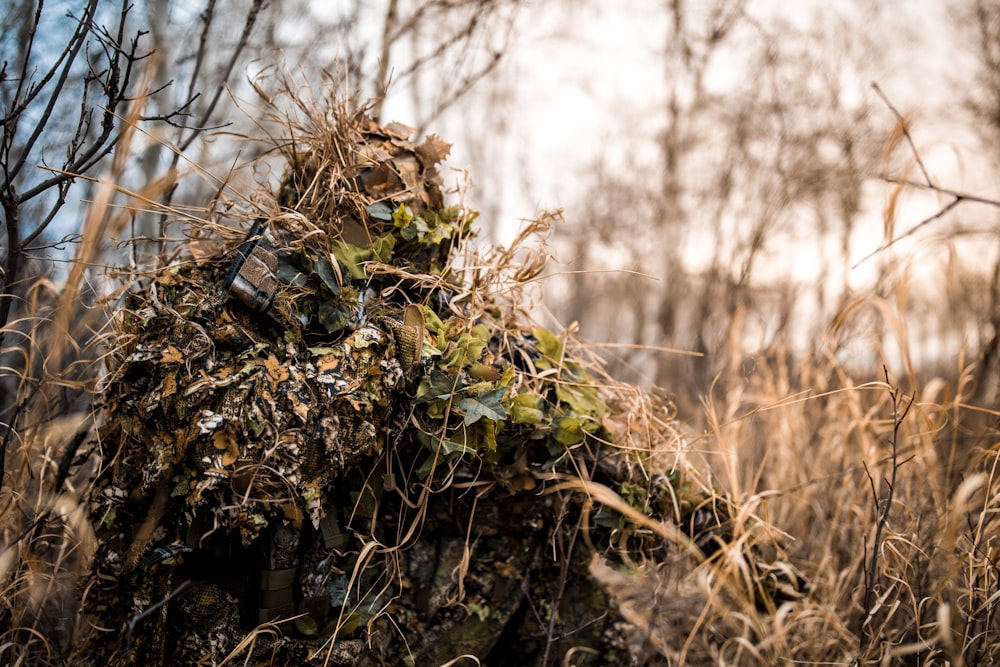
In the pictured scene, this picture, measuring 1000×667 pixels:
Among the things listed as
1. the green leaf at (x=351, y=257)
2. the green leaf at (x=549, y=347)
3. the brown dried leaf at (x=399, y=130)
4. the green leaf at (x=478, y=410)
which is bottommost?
the green leaf at (x=478, y=410)

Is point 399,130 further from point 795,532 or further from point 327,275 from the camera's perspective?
point 795,532

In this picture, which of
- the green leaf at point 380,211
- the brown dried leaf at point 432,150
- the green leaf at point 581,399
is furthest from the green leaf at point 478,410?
the brown dried leaf at point 432,150

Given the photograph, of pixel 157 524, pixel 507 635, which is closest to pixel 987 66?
pixel 507 635

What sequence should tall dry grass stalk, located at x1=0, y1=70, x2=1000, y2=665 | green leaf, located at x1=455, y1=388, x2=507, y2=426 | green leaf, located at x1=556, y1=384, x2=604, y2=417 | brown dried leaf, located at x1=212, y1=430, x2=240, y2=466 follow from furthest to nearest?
green leaf, located at x1=556, y1=384, x2=604, y2=417 < tall dry grass stalk, located at x1=0, y1=70, x2=1000, y2=665 < green leaf, located at x1=455, y1=388, x2=507, y2=426 < brown dried leaf, located at x1=212, y1=430, x2=240, y2=466

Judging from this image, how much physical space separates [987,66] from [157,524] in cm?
636

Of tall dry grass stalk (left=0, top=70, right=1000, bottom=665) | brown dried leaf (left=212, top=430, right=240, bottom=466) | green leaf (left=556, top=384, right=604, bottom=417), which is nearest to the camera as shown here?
brown dried leaf (left=212, top=430, right=240, bottom=466)

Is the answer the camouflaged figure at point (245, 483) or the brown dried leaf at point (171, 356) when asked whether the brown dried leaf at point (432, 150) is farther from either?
the brown dried leaf at point (171, 356)

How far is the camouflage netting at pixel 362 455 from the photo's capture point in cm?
124

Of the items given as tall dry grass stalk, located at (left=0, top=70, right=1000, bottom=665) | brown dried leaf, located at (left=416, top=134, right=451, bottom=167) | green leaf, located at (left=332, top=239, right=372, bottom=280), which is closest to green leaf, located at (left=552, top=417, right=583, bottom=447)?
tall dry grass stalk, located at (left=0, top=70, right=1000, bottom=665)

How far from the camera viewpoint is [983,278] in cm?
527

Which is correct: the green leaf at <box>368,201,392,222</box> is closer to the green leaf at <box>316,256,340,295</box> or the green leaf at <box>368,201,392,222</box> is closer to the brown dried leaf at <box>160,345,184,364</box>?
the green leaf at <box>316,256,340,295</box>

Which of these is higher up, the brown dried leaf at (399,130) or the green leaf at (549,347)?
the brown dried leaf at (399,130)

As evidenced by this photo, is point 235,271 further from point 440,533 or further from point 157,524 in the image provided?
point 440,533

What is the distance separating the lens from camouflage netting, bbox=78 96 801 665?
124cm
